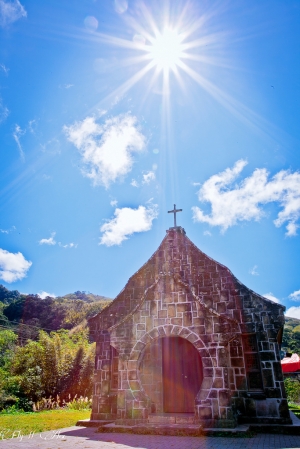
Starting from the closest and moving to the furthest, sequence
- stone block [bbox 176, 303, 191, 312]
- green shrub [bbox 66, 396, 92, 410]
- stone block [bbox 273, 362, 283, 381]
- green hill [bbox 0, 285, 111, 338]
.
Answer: stone block [bbox 176, 303, 191, 312] → stone block [bbox 273, 362, 283, 381] → green shrub [bbox 66, 396, 92, 410] → green hill [bbox 0, 285, 111, 338]

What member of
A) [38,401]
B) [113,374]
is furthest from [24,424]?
[38,401]

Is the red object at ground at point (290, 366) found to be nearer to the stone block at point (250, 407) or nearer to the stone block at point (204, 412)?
the stone block at point (250, 407)

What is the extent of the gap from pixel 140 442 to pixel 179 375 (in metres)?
4.85

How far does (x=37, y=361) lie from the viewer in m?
22.2

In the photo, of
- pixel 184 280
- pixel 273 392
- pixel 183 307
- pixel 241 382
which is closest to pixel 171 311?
pixel 183 307

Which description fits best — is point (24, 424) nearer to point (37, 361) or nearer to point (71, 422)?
point (71, 422)

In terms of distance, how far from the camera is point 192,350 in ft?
45.4

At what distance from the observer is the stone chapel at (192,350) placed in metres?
11.0

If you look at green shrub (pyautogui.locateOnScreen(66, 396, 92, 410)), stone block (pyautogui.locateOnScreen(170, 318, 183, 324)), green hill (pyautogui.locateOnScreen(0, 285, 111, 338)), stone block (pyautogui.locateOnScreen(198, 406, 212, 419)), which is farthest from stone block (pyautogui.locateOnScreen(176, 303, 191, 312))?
green hill (pyautogui.locateOnScreen(0, 285, 111, 338))

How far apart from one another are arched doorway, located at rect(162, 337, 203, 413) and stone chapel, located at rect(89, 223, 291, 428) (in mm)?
38

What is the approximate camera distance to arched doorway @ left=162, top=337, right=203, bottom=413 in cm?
1309

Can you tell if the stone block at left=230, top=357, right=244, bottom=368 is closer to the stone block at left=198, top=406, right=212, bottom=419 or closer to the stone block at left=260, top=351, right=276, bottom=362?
the stone block at left=260, top=351, right=276, bottom=362

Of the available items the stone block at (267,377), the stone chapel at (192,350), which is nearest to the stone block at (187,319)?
the stone chapel at (192,350)

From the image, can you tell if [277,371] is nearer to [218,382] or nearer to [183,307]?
[218,382]
